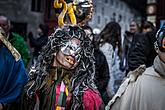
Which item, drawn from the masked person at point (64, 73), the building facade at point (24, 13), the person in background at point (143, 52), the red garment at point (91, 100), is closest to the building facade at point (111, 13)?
the building facade at point (24, 13)

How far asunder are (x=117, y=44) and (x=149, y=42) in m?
1.09

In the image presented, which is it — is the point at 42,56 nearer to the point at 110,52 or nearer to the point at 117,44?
the point at 110,52

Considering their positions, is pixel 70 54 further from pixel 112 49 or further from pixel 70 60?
pixel 112 49

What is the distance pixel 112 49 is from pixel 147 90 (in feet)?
8.30

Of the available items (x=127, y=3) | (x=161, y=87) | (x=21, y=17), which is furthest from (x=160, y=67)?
(x=127, y=3)

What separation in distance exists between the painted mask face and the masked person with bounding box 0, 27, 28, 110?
1.36ft

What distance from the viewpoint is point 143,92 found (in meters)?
2.72

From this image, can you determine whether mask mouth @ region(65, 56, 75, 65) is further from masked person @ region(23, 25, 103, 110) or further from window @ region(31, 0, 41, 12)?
window @ region(31, 0, 41, 12)

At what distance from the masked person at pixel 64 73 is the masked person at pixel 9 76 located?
18 centimetres

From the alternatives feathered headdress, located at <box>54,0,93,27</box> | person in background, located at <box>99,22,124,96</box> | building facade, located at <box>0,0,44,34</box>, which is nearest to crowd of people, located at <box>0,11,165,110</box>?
feathered headdress, located at <box>54,0,93,27</box>

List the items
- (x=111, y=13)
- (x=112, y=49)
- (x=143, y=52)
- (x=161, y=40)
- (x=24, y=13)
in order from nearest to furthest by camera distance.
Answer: (x=161, y=40) < (x=143, y=52) < (x=112, y=49) < (x=24, y=13) < (x=111, y=13)

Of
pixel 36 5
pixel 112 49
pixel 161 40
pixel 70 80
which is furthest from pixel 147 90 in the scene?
pixel 36 5

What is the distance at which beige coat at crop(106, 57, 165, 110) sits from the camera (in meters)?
2.69

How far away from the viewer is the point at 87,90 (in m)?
2.87
